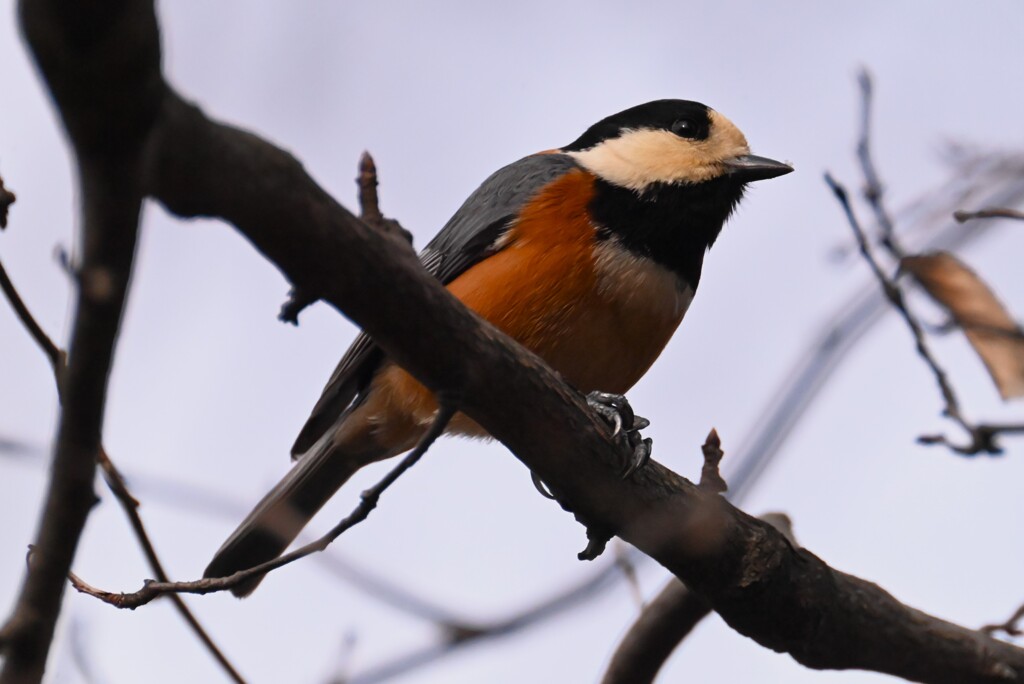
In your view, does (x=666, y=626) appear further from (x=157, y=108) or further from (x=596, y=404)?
(x=157, y=108)

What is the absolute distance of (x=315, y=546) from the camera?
313cm

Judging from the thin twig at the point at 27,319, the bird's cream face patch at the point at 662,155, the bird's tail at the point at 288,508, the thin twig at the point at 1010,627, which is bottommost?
the thin twig at the point at 1010,627

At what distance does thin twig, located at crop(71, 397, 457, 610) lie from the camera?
10.3 feet

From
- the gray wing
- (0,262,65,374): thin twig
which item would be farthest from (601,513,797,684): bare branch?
(0,262,65,374): thin twig

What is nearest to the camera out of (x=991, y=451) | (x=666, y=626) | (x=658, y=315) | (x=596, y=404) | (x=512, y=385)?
(x=512, y=385)

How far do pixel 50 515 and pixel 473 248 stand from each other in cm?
332

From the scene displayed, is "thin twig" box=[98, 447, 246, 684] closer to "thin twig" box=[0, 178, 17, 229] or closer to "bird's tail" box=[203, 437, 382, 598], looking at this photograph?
"thin twig" box=[0, 178, 17, 229]

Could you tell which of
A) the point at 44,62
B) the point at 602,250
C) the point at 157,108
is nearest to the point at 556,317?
the point at 602,250

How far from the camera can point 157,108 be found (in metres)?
2.07

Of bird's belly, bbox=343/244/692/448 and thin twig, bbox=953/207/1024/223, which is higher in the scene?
bird's belly, bbox=343/244/692/448

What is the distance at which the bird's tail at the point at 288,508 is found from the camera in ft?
18.4

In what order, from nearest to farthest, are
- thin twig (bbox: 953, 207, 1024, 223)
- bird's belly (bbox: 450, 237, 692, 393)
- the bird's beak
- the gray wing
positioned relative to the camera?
thin twig (bbox: 953, 207, 1024, 223)
bird's belly (bbox: 450, 237, 692, 393)
the gray wing
the bird's beak

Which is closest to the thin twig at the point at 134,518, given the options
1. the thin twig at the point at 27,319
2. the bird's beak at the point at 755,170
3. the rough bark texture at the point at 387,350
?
the thin twig at the point at 27,319

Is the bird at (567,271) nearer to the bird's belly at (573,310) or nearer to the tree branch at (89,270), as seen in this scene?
the bird's belly at (573,310)
